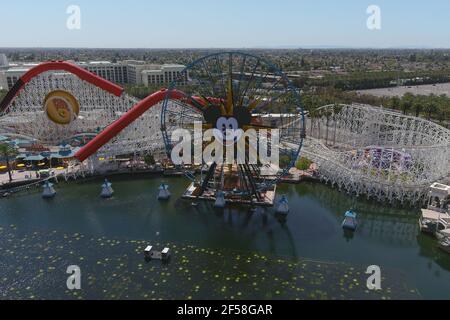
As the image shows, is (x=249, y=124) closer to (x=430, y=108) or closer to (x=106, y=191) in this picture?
(x=106, y=191)

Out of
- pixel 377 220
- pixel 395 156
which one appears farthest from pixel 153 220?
pixel 395 156

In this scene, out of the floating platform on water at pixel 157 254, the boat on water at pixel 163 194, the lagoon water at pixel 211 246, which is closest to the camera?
the lagoon water at pixel 211 246

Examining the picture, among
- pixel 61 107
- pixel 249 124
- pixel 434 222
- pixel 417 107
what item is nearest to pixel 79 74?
pixel 61 107

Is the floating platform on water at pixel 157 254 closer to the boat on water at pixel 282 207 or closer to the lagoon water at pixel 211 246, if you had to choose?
the lagoon water at pixel 211 246

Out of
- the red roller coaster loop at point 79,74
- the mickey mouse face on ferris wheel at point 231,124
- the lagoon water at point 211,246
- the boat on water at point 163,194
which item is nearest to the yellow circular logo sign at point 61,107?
the red roller coaster loop at point 79,74

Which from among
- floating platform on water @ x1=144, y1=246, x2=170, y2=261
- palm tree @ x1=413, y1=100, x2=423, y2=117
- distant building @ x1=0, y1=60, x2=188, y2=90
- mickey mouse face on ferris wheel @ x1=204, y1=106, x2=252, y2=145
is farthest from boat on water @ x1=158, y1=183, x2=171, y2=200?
distant building @ x1=0, y1=60, x2=188, y2=90

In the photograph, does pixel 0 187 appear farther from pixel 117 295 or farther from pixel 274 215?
pixel 274 215

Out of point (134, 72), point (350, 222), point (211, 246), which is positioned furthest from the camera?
point (134, 72)
